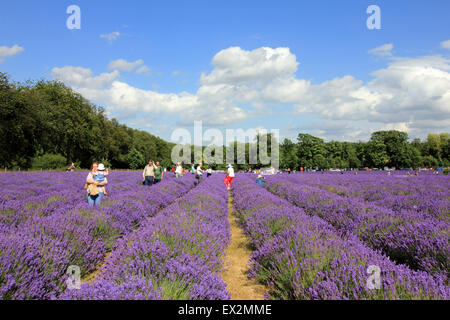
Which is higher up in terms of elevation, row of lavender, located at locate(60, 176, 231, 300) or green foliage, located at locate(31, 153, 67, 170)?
green foliage, located at locate(31, 153, 67, 170)

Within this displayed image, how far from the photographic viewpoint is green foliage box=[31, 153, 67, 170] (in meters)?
34.5

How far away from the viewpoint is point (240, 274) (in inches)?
150

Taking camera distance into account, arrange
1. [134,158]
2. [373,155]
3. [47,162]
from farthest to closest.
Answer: [373,155]
[134,158]
[47,162]

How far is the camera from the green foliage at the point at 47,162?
34.5m

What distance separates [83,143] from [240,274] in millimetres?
43564

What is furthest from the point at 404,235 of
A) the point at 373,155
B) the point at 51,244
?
the point at 373,155

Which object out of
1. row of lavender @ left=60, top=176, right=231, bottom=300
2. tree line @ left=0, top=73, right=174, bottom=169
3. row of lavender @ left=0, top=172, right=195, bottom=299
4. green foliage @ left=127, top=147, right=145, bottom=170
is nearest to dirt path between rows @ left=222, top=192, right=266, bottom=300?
row of lavender @ left=60, top=176, right=231, bottom=300

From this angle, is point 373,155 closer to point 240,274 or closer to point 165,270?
point 240,274

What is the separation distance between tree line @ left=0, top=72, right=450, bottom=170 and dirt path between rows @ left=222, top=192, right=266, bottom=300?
31.1m

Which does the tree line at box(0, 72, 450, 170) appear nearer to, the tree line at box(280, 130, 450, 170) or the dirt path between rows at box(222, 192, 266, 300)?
the tree line at box(280, 130, 450, 170)

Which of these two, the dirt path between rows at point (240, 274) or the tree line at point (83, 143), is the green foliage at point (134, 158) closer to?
the tree line at point (83, 143)

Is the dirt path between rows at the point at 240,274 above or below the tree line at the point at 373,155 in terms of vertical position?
below

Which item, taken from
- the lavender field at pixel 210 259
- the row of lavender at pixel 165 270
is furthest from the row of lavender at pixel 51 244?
the row of lavender at pixel 165 270

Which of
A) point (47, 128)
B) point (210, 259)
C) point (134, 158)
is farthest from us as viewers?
point (134, 158)
